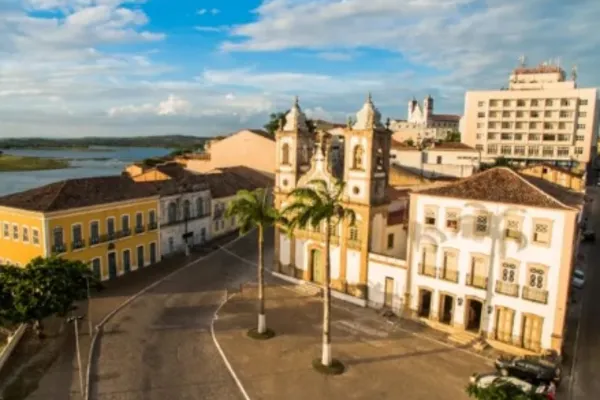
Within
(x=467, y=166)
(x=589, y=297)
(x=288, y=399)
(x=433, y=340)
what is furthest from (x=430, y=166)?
(x=288, y=399)

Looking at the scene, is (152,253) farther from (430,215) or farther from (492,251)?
(492,251)

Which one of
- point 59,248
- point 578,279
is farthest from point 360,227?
point 59,248

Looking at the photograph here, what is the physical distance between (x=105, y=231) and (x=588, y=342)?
35.9 m

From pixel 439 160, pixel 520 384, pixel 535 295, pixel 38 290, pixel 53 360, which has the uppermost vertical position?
pixel 439 160

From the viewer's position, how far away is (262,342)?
28828 mm

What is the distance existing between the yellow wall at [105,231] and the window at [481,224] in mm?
28397

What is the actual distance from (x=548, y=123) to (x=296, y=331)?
3520 inches

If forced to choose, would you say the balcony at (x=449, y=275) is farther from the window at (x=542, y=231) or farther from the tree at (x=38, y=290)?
the tree at (x=38, y=290)

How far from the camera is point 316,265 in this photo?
38.8 m

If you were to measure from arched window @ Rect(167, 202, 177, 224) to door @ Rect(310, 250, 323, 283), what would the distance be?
16.4 meters

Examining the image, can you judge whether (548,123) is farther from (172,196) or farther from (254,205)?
(254,205)

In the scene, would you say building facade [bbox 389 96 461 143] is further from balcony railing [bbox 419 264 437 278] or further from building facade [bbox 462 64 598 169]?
balcony railing [bbox 419 264 437 278]

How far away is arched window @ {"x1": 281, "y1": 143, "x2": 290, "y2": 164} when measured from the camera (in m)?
40.2

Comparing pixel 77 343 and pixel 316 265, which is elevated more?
pixel 316 265
